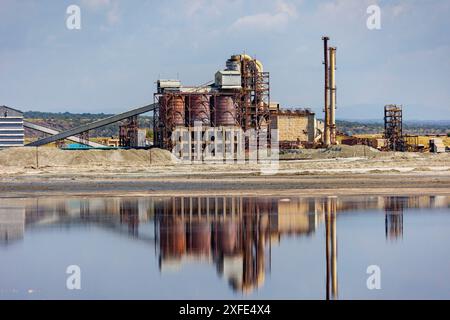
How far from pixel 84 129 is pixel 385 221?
227 ft

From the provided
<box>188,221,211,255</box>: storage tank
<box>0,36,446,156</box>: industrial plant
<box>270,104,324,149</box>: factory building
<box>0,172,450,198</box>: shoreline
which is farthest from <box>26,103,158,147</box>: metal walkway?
<box>188,221,211,255</box>: storage tank

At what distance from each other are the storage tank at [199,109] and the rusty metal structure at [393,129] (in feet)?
87.0

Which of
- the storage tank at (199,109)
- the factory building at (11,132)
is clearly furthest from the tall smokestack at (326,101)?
the factory building at (11,132)

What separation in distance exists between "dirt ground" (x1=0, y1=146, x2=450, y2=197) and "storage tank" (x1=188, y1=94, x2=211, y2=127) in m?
5.94

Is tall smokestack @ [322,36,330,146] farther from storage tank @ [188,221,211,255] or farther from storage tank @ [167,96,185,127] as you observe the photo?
storage tank @ [188,221,211,255]

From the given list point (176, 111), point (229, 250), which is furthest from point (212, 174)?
point (229, 250)

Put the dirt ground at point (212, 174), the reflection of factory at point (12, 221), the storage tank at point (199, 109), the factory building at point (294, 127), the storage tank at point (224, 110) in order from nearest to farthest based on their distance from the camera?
the reflection of factory at point (12, 221), the dirt ground at point (212, 174), the storage tank at point (199, 109), the storage tank at point (224, 110), the factory building at point (294, 127)

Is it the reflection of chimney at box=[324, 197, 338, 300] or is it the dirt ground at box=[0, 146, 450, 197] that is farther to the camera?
the dirt ground at box=[0, 146, 450, 197]

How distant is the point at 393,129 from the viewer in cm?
10425

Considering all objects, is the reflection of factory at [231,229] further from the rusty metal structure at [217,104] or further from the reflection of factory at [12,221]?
the rusty metal structure at [217,104]

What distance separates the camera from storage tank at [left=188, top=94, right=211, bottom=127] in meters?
86.4

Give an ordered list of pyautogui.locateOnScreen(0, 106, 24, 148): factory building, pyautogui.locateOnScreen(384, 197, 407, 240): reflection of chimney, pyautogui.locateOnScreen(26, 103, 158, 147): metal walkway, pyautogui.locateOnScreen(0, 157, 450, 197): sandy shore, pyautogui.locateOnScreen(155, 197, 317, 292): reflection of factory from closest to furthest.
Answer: pyautogui.locateOnScreen(155, 197, 317, 292): reflection of factory
pyautogui.locateOnScreen(384, 197, 407, 240): reflection of chimney
pyautogui.locateOnScreen(0, 157, 450, 197): sandy shore
pyautogui.locateOnScreen(0, 106, 24, 148): factory building
pyautogui.locateOnScreen(26, 103, 158, 147): metal walkway

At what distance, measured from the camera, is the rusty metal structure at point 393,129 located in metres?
103
